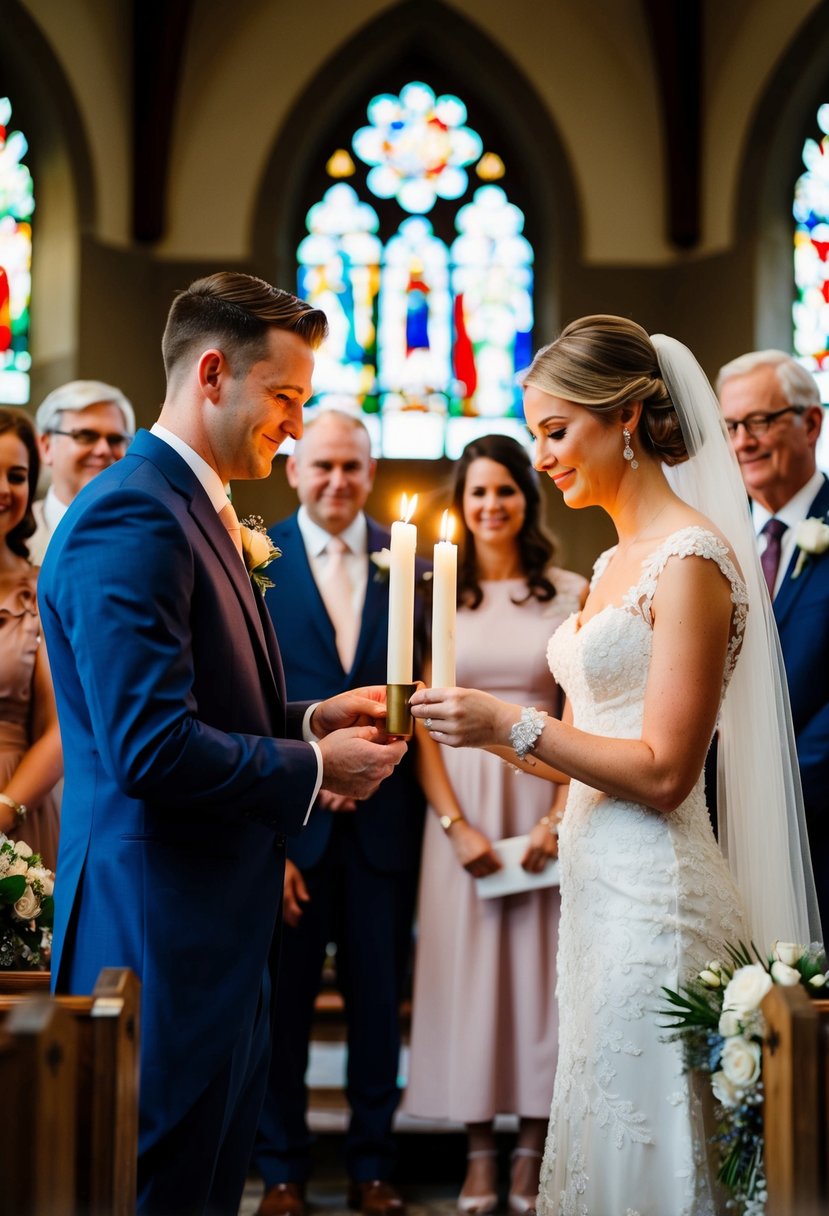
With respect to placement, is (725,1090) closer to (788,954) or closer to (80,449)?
(788,954)

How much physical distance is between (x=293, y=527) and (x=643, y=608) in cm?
206

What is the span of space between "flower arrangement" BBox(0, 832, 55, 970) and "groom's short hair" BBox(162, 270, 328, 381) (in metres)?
1.15

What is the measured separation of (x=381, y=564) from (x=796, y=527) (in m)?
1.24

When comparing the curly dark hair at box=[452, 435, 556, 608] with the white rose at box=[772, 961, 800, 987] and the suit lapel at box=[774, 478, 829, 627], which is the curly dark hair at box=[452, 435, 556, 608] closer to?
the suit lapel at box=[774, 478, 829, 627]

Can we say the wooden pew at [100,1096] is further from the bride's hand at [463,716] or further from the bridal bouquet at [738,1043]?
the bridal bouquet at [738,1043]

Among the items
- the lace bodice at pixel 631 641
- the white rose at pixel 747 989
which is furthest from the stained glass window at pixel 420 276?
the white rose at pixel 747 989

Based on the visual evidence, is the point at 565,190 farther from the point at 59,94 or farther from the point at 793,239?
the point at 59,94

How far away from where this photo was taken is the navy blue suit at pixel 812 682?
369cm

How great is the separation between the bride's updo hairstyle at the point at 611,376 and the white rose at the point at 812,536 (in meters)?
1.10

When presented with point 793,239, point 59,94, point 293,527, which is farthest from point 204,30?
point 293,527

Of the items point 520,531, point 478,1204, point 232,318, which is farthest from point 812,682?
point 232,318

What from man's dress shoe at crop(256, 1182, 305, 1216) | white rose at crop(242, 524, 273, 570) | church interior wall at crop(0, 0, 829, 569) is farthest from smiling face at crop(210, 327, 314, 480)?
church interior wall at crop(0, 0, 829, 569)

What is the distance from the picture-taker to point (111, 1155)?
193 cm

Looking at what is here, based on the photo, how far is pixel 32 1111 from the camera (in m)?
1.65
